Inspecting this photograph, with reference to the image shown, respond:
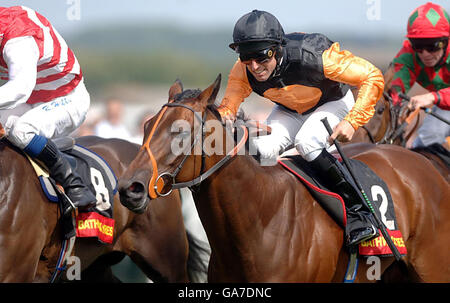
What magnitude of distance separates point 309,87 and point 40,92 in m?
1.94

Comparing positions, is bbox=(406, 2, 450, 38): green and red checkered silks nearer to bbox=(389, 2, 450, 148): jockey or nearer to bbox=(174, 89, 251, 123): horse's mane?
bbox=(389, 2, 450, 148): jockey

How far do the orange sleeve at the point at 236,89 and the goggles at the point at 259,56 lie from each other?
382 mm

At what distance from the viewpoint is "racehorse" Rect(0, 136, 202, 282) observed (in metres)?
A: 4.36

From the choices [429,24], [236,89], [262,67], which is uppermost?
[262,67]

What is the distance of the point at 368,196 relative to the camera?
4.26 meters

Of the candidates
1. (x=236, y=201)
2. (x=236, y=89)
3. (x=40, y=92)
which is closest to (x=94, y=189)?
(x=40, y=92)

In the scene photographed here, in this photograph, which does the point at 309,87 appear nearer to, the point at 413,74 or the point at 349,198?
the point at 349,198

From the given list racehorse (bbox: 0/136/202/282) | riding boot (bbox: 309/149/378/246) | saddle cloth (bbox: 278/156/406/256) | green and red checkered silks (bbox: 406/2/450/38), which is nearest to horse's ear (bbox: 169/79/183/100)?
saddle cloth (bbox: 278/156/406/256)

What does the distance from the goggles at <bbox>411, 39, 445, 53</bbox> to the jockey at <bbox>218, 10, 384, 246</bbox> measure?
1.57 meters

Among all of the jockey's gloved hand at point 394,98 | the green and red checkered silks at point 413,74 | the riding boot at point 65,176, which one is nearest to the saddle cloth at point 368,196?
the riding boot at point 65,176

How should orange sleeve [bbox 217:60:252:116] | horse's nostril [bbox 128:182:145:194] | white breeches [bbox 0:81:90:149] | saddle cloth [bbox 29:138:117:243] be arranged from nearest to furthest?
horse's nostril [bbox 128:182:145:194], orange sleeve [bbox 217:60:252:116], white breeches [bbox 0:81:90:149], saddle cloth [bbox 29:138:117:243]

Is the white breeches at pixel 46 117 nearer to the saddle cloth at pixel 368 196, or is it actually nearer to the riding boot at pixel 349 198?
the saddle cloth at pixel 368 196

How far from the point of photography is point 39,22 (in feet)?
15.1
